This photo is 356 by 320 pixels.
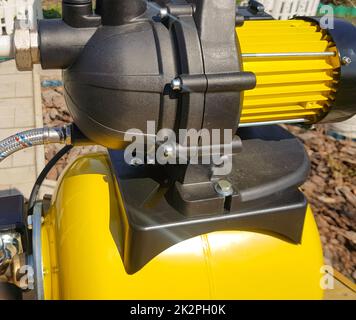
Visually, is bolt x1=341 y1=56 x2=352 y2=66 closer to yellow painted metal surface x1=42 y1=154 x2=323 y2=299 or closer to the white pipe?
yellow painted metal surface x1=42 y1=154 x2=323 y2=299

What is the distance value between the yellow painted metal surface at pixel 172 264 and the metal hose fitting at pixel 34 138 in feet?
0.48

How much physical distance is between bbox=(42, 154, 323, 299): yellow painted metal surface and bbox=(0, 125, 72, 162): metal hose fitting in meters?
0.15

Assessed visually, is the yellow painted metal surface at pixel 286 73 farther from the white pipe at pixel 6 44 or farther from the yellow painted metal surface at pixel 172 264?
the white pipe at pixel 6 44

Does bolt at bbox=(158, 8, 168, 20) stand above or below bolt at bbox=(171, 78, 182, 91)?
above

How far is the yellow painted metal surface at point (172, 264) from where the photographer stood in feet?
3.10

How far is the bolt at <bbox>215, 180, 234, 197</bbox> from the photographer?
93cm

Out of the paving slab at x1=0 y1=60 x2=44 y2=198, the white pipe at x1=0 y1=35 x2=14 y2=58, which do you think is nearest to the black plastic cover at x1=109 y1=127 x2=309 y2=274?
the white pipe at x1=0 y1=35 x2=14 y2=58

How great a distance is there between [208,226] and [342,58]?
0.45 metres

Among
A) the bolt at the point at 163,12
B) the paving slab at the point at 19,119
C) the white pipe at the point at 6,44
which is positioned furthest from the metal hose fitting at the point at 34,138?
the paving slab at the point at 19,119

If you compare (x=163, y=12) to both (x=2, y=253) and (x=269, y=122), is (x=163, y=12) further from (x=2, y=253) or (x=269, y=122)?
(x=2, y=253)

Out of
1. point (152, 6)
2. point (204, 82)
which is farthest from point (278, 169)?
point (152, 6)

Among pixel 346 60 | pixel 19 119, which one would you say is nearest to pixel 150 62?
pixel 346 60

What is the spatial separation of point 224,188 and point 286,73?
28 centimetres

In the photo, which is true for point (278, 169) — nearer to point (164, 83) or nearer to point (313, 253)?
point (313, 253)
